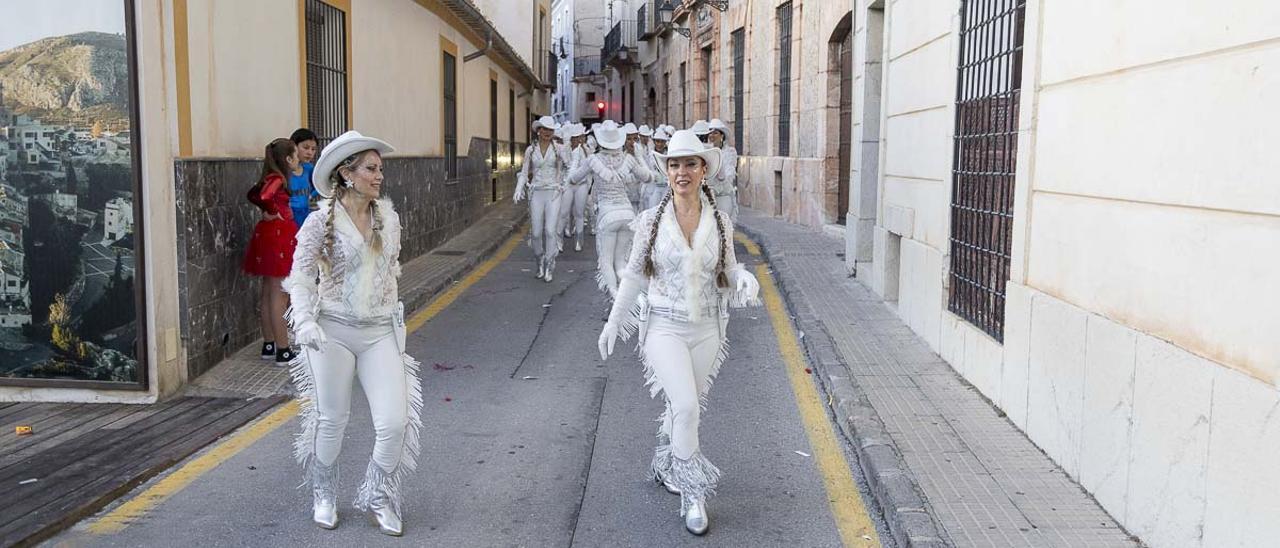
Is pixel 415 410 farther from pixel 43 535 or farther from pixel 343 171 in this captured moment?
pixel 43 535

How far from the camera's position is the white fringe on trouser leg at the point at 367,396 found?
4777mm

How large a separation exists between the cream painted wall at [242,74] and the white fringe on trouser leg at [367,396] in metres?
3.36

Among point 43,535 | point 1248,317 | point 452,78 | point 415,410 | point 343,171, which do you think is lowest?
point 43,535

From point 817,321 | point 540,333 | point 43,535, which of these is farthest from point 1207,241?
point 540,333

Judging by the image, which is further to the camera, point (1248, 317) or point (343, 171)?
point (343, 171)

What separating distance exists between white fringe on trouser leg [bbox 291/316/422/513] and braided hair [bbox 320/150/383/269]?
0.30 metres

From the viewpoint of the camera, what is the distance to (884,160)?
35.4 feet

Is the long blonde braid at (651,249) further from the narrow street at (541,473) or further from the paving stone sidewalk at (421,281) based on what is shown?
the paving stone sidewalk at (421,281)

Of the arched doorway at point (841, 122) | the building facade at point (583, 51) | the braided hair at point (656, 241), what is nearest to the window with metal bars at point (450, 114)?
the arched doorway at point (841, 122)

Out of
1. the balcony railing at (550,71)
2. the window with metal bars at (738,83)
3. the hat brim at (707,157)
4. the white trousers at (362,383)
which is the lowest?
the white trousers at (362,383)

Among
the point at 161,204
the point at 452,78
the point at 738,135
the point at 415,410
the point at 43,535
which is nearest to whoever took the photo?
the point at 43,535

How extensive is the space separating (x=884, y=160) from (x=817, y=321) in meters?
2.03

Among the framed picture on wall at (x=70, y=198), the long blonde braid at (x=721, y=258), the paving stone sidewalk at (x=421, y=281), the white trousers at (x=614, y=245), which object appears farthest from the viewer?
the white trousers at (x=614, y=245)

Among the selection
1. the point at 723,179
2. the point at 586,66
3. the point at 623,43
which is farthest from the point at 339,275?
the point at 586,66
